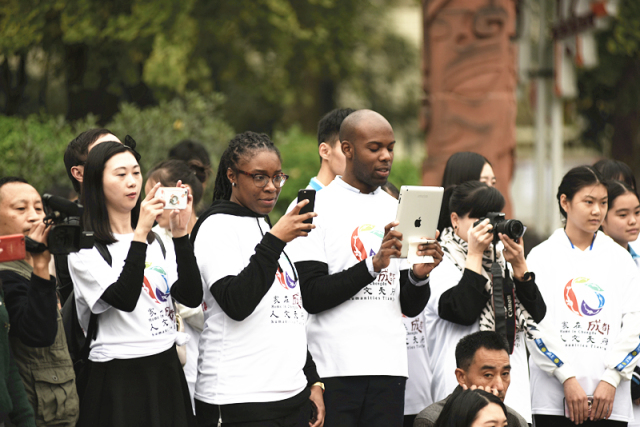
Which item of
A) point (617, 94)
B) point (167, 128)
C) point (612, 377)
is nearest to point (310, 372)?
point (612, 377)

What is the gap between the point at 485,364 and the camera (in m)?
4.02

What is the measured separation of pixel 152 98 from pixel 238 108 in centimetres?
510

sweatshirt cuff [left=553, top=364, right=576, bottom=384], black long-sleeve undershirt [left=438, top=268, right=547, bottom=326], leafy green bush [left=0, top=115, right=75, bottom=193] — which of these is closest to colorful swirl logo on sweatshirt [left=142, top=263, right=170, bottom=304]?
black long-sleeve undershirt [left=438, top=268, right=547, bottom=326]

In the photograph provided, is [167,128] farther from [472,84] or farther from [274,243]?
[274,243]

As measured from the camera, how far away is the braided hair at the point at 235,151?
3691mm

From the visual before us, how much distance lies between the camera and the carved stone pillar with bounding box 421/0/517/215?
9305 millimetres

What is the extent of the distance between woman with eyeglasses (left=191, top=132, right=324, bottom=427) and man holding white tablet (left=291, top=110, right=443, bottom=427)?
0.13m

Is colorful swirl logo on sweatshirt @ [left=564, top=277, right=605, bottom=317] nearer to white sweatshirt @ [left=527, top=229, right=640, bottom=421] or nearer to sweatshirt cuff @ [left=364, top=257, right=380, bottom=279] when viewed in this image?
white sweatshirt @ [left=527, top=229, right=640, bottom=421]

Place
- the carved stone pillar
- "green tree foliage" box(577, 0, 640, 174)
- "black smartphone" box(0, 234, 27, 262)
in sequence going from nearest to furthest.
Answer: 1. "black smartphone" box(0, 234, 27, 262)
2. the carved stone pillar
3. "green tree foliage" box(577, 0, 640, 174)

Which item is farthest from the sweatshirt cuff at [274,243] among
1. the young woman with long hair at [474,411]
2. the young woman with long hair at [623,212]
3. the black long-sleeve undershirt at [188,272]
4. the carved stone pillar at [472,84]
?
the carved stone pillar at [472,84]

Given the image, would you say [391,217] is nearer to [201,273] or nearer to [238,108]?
[201,273]

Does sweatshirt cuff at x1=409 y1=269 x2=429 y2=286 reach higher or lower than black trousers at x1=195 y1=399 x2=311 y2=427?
higher

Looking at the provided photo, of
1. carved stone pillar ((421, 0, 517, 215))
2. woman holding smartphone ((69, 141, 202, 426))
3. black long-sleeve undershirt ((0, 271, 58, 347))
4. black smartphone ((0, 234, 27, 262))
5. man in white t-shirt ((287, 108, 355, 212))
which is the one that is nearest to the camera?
black smartphone ((0, 234, 27, 262))

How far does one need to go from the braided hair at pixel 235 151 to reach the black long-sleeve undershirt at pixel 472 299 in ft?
4.02
